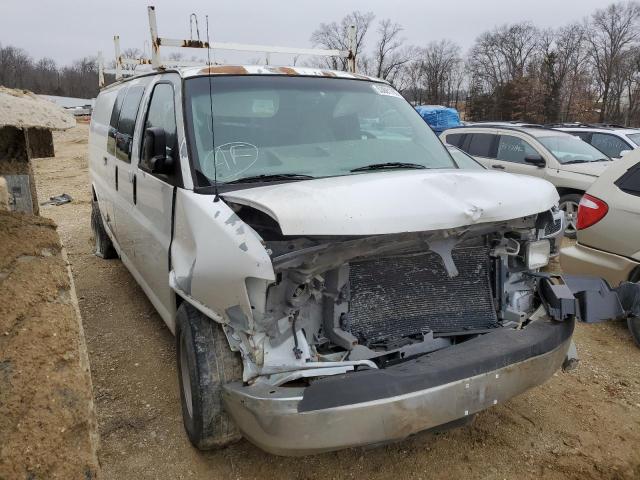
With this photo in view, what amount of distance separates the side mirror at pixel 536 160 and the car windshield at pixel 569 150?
242mm

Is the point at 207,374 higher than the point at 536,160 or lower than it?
lower

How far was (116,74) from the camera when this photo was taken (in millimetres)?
6664

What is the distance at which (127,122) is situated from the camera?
15.0ft

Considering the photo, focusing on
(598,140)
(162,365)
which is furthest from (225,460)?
(598,140)

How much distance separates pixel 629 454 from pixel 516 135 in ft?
24.1

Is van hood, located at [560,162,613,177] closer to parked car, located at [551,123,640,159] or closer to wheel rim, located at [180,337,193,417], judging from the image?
parked car, located at [551,123,640,159]

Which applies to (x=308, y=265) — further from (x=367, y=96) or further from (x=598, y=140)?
(x=598, y=140)

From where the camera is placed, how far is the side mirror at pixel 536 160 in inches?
355

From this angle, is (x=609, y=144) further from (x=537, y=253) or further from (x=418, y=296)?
(x=418, y=296)

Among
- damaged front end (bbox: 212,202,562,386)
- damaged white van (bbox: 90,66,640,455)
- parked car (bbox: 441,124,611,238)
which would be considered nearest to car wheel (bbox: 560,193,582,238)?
parked car (bbox: 441,124,611,238)

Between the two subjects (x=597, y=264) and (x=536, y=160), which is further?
(x=536, y=160)

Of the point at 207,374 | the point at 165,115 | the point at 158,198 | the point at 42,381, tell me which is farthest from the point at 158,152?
the point at 42,381

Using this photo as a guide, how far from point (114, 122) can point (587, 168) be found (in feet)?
23.4

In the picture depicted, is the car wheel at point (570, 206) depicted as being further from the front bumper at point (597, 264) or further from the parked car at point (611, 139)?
the front bumper at point (597, 264)
